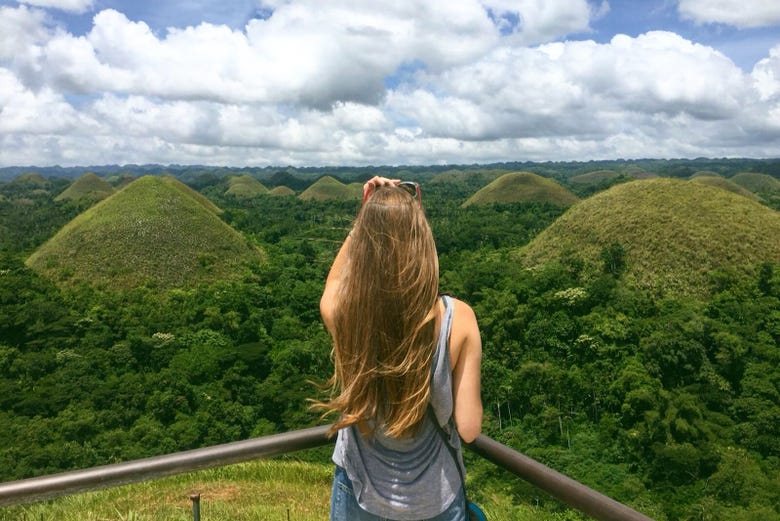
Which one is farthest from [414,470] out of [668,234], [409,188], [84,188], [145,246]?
[84,188]

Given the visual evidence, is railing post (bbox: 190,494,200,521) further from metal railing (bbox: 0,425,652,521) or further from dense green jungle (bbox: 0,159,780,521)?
dense green jungle (bbox: 0,159,780,521)

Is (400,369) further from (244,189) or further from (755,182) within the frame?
(755,182)

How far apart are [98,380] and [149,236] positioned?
22.2m

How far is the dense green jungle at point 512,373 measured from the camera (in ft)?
62.2

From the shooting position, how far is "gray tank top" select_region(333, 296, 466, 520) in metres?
1.54

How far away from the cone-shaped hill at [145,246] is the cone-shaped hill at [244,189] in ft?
237

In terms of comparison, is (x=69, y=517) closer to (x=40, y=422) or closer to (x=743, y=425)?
(x=40, y=422)

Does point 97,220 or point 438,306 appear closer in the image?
point 438,306

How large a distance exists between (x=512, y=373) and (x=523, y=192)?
59.5 m

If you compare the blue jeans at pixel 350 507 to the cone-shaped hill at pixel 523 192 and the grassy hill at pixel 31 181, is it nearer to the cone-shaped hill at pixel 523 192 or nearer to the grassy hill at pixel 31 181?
the cone-shaped hill at pixel 523 192

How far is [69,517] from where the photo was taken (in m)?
2.69

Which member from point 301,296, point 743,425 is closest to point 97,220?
point 301,296

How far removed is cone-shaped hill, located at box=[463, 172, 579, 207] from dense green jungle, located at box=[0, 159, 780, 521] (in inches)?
1731

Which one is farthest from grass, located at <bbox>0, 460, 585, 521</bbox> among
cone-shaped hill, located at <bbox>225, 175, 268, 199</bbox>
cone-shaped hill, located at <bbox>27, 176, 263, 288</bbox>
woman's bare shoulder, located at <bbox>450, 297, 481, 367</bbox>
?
cone-shaped hill, located at <bbox>225, 175, 268, 199</bbox>
